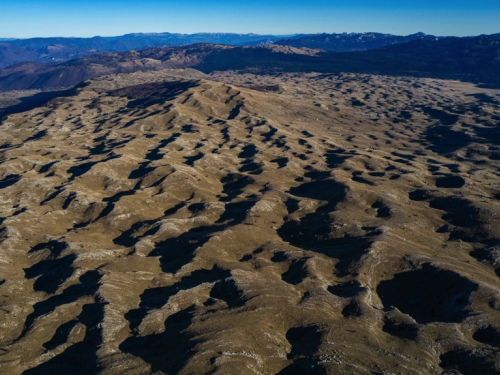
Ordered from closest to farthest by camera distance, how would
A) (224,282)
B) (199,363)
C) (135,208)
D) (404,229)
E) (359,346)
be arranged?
(199,363)
(359,346)
(224,282)
(404,229)
(135,208)

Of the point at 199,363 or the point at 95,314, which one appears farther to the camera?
the point at 95,314

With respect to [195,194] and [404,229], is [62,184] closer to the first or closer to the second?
[195,194]

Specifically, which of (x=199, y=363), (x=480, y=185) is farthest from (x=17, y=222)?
(x=480, y=185)

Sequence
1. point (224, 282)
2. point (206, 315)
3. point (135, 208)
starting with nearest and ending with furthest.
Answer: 1. point (206, 315)
2. point (224, 282)
3. point (135, 208)

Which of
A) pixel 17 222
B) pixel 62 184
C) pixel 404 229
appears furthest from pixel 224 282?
pixel 62 184

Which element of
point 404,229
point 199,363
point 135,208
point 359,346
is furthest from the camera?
point 135,208

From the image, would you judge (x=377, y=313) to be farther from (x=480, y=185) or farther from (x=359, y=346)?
(x=480, y=185)

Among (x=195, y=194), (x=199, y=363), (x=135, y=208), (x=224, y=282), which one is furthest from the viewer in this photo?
(x=195, y=194)

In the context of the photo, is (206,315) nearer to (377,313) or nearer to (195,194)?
(377,313)

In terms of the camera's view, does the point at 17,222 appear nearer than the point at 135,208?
Yes
